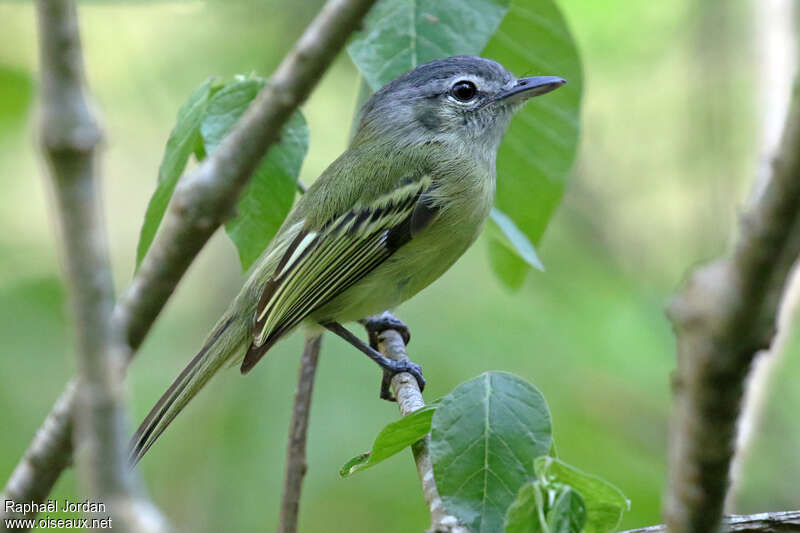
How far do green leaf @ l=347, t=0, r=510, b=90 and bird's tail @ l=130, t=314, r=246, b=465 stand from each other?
4.99 feet

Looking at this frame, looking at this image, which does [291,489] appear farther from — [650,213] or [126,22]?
[126,22]

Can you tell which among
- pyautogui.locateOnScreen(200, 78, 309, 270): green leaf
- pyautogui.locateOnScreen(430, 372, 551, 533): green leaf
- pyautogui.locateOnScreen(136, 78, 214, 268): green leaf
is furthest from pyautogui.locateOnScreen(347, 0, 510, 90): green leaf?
pyautogui.locateOnScreen(430, 372, 551, 533): green leaf

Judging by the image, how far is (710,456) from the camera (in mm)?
1344

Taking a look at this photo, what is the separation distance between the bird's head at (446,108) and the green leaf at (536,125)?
694 mm

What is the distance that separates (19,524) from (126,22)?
5874 millimetres

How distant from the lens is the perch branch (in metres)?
1.20

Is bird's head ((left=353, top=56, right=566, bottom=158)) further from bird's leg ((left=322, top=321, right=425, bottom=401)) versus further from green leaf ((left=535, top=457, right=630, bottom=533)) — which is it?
green leaf ((left=535, top=457, right=630, bottom=533))

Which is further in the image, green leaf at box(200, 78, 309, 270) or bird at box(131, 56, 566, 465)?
bird at box(131, 56, 566, 465)

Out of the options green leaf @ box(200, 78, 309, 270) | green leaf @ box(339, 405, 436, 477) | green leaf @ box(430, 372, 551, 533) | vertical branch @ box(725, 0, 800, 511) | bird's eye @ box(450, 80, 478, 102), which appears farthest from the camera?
bird's eye @ box(450, 80, 478, 102)

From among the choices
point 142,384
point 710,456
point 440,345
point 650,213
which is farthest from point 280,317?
point 650,213

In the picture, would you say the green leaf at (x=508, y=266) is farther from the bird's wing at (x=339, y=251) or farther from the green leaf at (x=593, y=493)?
the green leaf at (x=593, y=493)

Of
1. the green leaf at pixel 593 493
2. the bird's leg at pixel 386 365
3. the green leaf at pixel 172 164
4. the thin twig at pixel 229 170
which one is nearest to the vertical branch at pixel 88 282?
the thin twig at pixel 229 170

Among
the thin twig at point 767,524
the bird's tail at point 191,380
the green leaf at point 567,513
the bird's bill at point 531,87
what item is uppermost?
the bird's bill at point 531,87

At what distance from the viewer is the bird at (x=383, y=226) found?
166 inches
